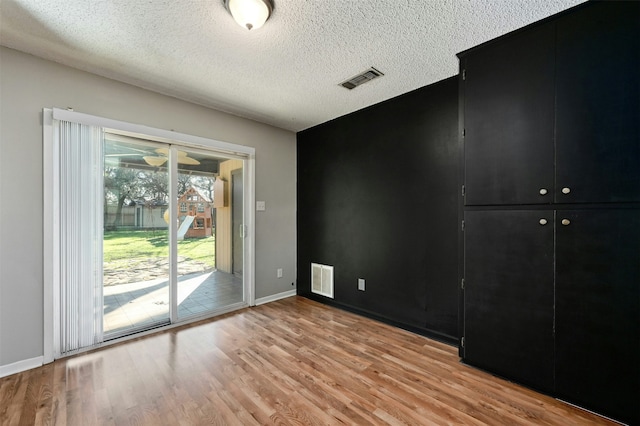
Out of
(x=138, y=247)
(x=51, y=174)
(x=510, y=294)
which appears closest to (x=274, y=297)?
(x=138, y=247)

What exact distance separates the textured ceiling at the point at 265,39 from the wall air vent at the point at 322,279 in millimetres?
2434

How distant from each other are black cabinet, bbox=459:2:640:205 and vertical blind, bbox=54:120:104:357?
3.46m

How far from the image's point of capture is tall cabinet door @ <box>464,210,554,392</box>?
189 cm

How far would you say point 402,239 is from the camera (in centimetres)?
306

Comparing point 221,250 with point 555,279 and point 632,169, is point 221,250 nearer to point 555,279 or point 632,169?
point 555,279

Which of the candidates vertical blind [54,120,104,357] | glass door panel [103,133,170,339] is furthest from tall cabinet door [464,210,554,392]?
vertical blind [54,120,104,357]

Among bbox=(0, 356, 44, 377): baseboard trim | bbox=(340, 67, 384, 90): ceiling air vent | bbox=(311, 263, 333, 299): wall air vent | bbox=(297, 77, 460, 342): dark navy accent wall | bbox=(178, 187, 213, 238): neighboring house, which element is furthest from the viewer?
bbox=(311, 263, 333, 299): wall air vent

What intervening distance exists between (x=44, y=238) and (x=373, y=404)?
3.00 m

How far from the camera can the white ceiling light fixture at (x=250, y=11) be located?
163 centimetres

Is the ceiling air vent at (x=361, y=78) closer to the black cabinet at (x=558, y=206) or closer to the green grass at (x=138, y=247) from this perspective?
the black cabinet at (x=558, y=206)

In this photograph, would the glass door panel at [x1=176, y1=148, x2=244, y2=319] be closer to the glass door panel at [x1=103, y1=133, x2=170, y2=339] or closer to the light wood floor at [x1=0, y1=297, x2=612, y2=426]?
the glass door panel at [x1=103, y1=133, x2=170, y2=339]

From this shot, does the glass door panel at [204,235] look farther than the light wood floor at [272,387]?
Yes

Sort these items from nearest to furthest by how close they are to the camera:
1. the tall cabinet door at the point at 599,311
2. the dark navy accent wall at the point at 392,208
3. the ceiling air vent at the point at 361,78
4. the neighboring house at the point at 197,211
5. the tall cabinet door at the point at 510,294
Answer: the tall cabinet door at the point at 599,311 → the tall cabinet door at the point at 510,294 → the ceiling air vent at the point at 361,78 → the dark navy accent wall at the point at 392,208 → the neighboring house at the point at 197,211

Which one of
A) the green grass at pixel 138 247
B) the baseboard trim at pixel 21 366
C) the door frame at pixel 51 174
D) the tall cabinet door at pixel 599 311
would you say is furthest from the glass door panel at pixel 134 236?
the tall cabinet door at pixel 599 311
